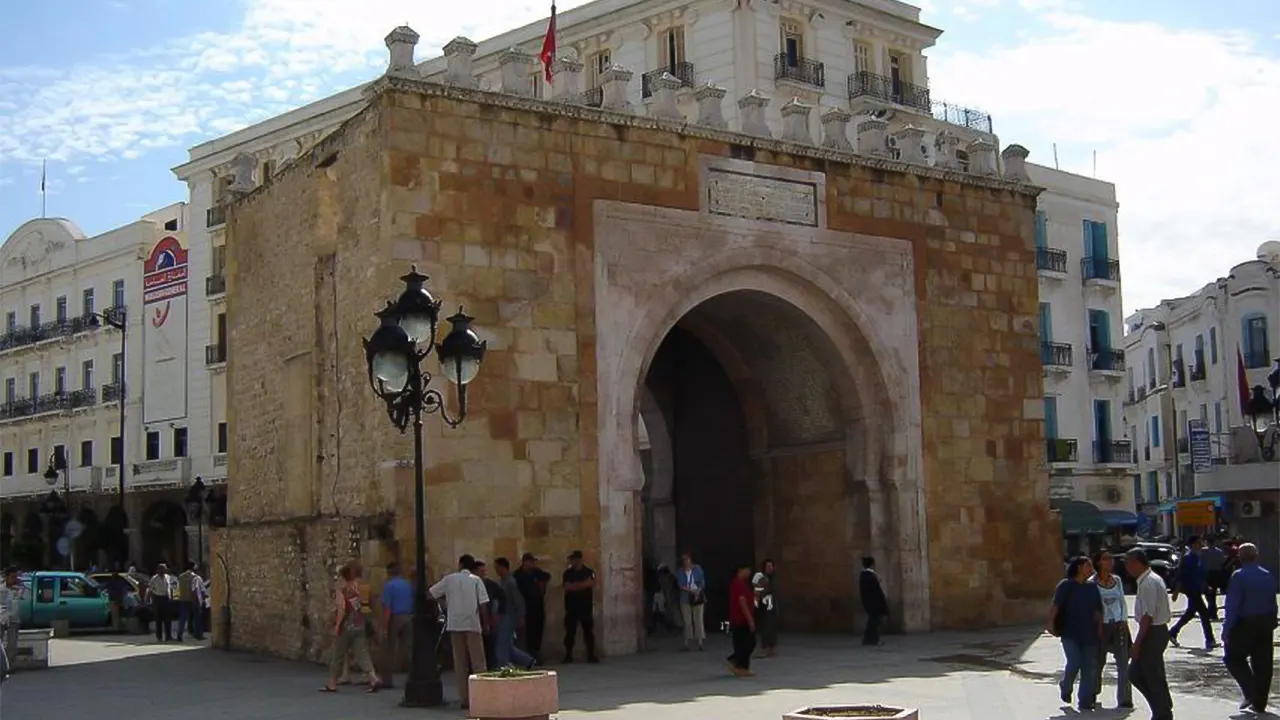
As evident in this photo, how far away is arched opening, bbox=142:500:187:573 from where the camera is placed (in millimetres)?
40250

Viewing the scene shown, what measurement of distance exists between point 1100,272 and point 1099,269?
0.08m

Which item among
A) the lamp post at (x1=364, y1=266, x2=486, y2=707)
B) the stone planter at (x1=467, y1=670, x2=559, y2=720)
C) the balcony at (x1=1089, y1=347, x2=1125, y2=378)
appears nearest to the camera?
the stone planter at (x1=467, y1=670, x2=559, y2=720)

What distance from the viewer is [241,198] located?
1873cm

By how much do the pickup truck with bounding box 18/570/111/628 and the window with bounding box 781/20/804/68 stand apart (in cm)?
1749

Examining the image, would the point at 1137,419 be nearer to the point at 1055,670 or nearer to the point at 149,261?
the point at 149,261

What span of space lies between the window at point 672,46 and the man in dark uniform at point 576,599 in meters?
18.9

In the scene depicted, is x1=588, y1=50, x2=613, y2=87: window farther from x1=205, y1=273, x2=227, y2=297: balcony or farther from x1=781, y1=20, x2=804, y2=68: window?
x1=205, y1=273, x2=227, y2=297: balcony

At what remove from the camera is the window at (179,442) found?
39250 mm

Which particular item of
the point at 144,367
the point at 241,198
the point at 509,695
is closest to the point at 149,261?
the point at 144,367

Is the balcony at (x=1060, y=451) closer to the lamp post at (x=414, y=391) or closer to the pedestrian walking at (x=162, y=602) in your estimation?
the pedestrian walking at (x=162, y=602)

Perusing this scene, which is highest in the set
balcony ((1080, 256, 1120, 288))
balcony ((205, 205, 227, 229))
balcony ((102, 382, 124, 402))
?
balcony ((205, 205, 227, 229))

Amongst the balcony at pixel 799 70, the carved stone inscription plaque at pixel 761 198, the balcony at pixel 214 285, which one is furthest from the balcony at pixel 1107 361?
the balcony at pixel 214 285

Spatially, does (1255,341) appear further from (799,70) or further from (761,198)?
(761,198)

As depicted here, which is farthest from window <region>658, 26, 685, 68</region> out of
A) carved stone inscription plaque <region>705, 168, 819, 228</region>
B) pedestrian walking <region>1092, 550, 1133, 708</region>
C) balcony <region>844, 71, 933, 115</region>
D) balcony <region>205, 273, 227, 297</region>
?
pedestrian walking <region>1092, 550, 1133, 708</region>
